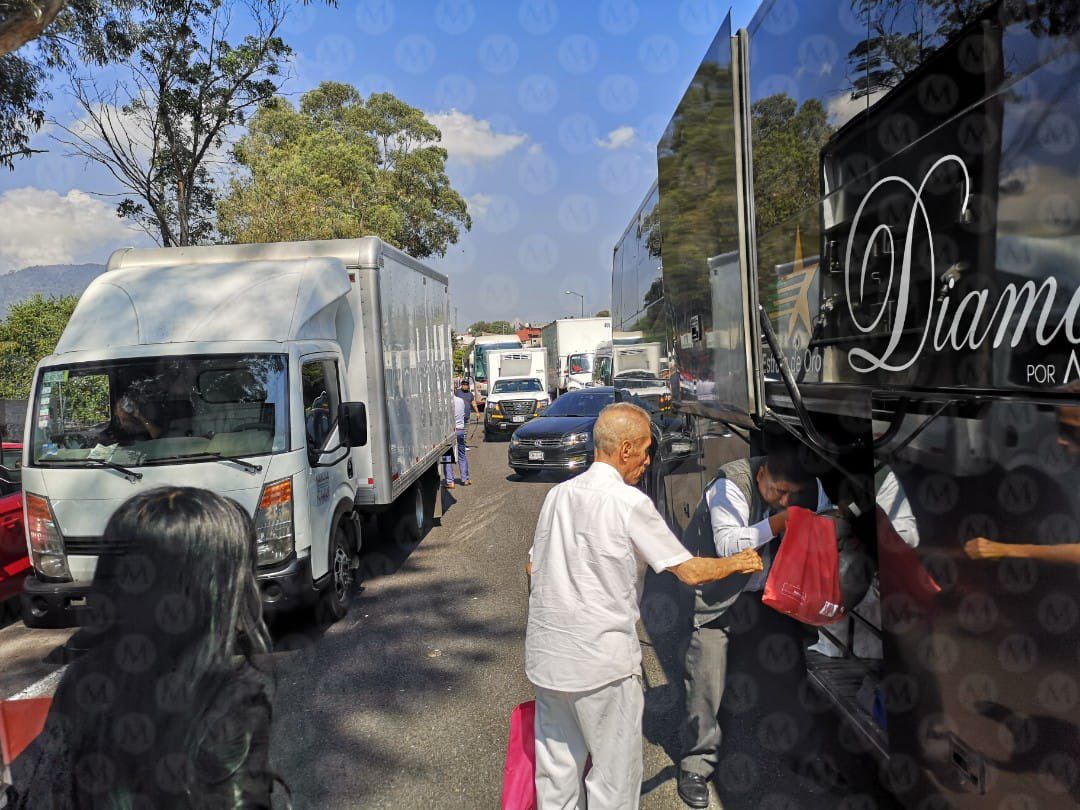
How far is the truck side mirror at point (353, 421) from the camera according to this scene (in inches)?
255

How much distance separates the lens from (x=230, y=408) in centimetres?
607

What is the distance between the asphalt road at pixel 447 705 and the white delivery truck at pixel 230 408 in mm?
527

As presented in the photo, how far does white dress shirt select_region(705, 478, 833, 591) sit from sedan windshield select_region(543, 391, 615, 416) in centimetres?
1094

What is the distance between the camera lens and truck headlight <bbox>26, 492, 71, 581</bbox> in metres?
5.65

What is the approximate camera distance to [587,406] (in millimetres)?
15219

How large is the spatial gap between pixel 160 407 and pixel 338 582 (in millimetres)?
2042

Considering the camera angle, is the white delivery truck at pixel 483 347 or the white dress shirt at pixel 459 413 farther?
the white delivery truck at pixel 483 347

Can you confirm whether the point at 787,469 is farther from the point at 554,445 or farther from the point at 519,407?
the point at 519,407

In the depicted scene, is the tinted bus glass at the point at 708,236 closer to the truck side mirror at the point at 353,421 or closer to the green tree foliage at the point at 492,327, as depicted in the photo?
the truck side mirror at the point at 353,421

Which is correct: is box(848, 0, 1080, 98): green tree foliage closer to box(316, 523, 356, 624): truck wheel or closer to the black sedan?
box(316, 523, 356, 624): truck wheel

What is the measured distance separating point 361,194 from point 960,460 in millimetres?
28571

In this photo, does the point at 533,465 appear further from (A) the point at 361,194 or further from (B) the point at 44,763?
(A) the point at 361,194

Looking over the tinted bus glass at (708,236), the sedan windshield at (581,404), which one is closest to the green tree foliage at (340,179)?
the sedan windshield at (581,404)

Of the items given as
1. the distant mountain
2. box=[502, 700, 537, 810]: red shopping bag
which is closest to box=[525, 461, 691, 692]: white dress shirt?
box=[502, 700, 537, 810]: red shopping bag
